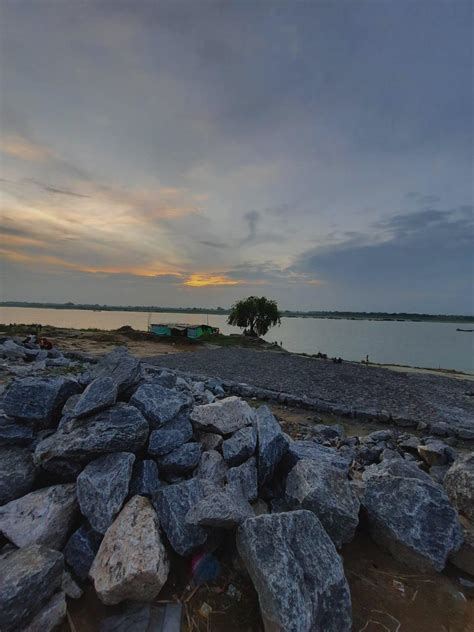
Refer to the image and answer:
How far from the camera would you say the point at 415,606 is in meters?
2.87

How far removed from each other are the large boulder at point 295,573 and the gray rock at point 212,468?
1045 millimetres

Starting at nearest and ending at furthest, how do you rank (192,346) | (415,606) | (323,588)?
(323,588)
(415,606)
(192,346)

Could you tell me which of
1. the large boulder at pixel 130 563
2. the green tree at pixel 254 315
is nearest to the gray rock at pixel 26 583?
the large boulder at pixel 130 563

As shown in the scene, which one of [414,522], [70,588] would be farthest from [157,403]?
[414,522]

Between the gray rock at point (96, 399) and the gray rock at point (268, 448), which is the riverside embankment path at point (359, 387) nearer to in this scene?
the gray rock at point (268, 448)

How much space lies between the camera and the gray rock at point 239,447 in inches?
159

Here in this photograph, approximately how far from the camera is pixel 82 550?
298cm

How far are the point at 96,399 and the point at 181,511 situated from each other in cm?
170

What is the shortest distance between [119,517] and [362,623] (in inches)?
92.9

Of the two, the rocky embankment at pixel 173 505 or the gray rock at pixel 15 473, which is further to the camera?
the gray rock at pixel 15 473

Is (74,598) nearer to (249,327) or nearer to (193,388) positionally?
(193,388)

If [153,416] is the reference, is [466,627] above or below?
below

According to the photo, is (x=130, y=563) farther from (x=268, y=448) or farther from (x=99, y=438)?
(x=268, y=448)

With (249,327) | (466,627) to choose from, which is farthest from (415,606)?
(249,327)
